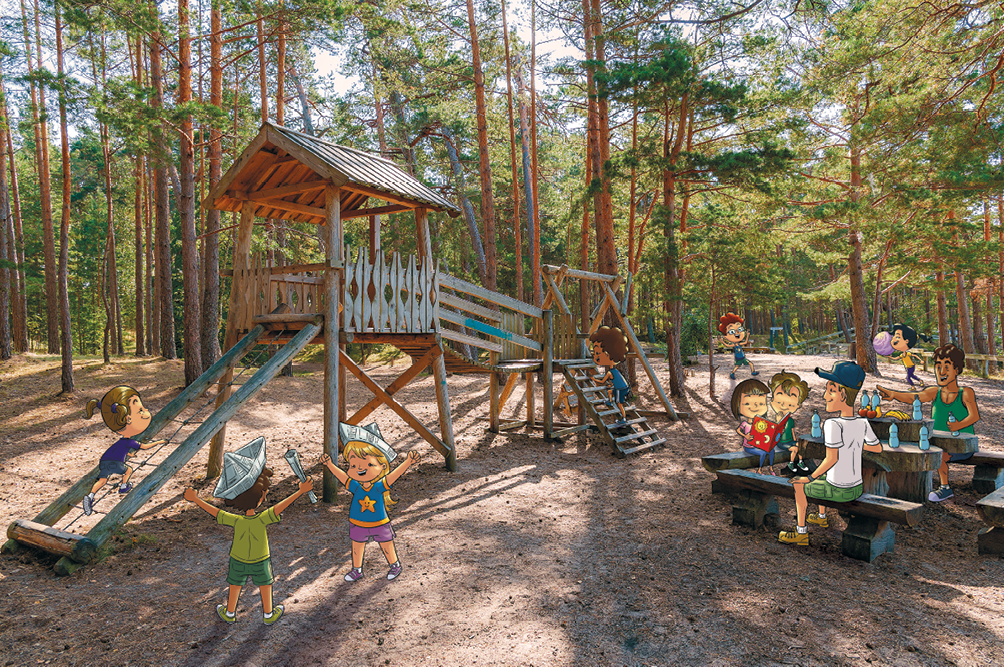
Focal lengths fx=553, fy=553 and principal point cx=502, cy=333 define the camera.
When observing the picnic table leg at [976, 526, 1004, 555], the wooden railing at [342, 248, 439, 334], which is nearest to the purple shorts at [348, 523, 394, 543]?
the wooden railing at [342, 248, 439, 334]

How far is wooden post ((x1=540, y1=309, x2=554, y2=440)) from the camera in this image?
1055 cm

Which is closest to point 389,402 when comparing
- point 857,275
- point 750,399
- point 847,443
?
point 750,399

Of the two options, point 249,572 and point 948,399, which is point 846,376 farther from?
point 249,572

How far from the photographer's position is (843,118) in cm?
1455

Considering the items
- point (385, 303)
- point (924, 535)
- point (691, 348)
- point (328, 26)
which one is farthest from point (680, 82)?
point (691, 348)

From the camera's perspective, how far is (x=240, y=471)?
3.45 metres

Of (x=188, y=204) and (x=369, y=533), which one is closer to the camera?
(x=369, y=533)

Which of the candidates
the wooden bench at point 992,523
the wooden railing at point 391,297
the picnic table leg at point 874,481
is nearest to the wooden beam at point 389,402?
the wooden railing at point 391,297

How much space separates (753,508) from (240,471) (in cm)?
480

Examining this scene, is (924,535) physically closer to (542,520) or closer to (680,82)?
(542,520)

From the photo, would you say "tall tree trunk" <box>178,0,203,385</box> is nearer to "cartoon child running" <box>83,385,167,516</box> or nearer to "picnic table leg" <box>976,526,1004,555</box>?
"cartoon child running" <box>83,385,167,516</box>

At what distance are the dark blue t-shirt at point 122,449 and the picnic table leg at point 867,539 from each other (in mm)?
6209

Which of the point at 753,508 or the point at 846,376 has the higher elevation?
the point at 846,376

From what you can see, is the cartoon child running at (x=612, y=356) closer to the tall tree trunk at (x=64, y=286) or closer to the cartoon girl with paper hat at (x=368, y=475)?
the cartoon girl with paper hat at (x=368, y=475)
